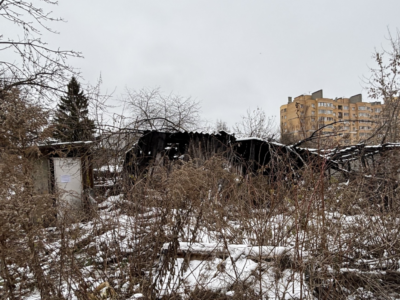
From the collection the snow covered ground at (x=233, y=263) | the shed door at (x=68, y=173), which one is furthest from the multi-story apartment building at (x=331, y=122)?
the shed door at (x=68, y=173)

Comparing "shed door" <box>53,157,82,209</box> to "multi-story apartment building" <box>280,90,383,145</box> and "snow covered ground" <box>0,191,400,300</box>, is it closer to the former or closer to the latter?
"snow covered ground" <box>0,191,400,300</box>

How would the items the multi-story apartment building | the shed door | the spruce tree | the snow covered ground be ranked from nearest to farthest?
the snow covered ground < the multi-story apartment building < the spruce tree < the shed door

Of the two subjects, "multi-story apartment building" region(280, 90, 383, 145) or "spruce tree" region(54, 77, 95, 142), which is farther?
"spruce tree" region(54, 77, 95, 142)

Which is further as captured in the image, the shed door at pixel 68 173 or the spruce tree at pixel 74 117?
the shed door at pixel 68 173

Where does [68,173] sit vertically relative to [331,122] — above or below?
below

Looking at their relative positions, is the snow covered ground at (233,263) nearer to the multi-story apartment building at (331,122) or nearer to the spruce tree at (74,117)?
the multi-story apartment building at (331,122)

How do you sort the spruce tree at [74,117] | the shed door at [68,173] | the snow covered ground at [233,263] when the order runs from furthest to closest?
the shed door at [68,173] → the spruce tree at [74,117] → the snow covered ground at [233,263]

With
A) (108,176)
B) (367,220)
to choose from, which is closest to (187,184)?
(367,220)

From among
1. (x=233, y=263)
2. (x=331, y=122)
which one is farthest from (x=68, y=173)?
(x=331, y=122)

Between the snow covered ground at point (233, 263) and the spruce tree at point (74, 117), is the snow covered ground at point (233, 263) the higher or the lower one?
the lower one

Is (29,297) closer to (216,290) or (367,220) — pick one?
(216,290)

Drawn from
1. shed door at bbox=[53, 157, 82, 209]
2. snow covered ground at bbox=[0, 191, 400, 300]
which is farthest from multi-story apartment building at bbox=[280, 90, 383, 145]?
shed door at bbox=[53, 157, 82, 209]

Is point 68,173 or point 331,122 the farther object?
point 68,173

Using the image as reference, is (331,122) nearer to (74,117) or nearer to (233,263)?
(233,263)
